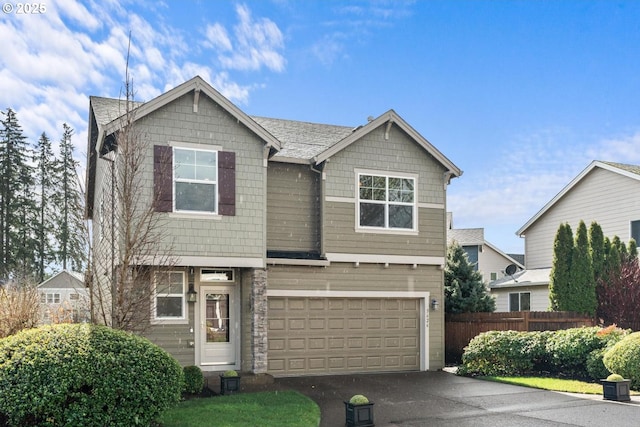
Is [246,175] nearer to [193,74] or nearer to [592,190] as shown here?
[193,74]

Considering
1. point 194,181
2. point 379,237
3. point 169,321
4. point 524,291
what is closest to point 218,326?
point 169,321

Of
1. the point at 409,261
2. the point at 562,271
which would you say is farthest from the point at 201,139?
the point at 562,271

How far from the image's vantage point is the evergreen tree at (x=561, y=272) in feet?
64.9

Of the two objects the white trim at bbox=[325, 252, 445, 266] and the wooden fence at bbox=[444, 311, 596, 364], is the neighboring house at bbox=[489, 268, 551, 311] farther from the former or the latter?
the white trim at bbox=[325, 252, 445, 266]

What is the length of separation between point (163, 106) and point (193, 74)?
1.02 metres

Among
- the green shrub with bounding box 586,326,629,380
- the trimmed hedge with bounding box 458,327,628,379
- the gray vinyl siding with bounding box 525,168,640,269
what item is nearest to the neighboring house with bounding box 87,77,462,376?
the trimmed hedge with bounding box 458,327,628,379

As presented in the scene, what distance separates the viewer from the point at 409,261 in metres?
16.9

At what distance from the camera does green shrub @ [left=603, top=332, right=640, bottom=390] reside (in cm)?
1332

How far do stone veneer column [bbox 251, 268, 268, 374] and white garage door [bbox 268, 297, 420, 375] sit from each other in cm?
80

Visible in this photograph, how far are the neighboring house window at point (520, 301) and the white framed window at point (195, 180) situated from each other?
56.8 ft

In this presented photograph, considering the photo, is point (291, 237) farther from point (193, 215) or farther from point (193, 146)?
point (193, 146)

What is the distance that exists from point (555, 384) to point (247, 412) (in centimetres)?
772

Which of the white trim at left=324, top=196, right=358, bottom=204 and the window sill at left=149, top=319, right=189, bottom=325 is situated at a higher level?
the white trim at left=324, top=196, right=358, bottom=204

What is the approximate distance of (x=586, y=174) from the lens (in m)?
26.0
